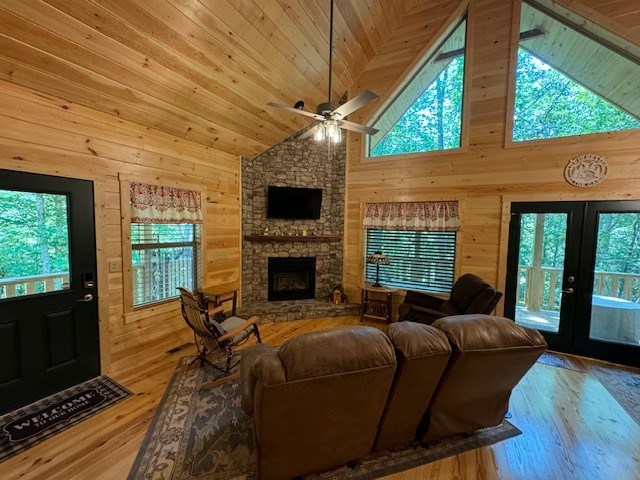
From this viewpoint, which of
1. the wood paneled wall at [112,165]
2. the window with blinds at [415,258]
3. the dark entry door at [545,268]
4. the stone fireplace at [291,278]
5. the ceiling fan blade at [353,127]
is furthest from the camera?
the stone fireplace at [291,278]

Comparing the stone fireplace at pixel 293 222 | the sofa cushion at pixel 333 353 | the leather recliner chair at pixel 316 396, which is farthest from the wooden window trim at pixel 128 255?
the sofa cushion at pixel 333 353

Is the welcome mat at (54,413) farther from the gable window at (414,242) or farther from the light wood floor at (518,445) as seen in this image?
the gable window at (414,242)

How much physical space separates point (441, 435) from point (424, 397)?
0.50 m

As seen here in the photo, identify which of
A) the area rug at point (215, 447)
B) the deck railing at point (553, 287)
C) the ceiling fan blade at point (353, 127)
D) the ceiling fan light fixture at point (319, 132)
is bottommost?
the area rug at point (215, 447)

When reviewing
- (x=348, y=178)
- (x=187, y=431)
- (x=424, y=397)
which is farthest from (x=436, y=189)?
(x=187, y=431)

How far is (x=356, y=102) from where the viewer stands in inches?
87.4

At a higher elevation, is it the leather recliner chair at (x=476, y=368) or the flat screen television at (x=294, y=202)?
the flat screen television at (x=294, y=202)

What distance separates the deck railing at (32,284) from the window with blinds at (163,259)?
2.20ft

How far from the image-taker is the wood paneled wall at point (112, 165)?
2273mm

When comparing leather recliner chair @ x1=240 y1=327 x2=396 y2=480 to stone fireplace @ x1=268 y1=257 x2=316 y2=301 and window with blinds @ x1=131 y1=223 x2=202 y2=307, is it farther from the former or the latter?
stone fireplace @ x1=268 y1=257 x2=316 y2=301

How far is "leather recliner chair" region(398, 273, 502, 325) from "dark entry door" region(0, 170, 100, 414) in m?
3.49

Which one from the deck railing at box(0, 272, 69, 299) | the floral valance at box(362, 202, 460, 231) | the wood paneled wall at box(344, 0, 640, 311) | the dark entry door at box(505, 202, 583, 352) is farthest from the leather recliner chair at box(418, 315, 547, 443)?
the deck railing at box(0, 272, 69, 299)

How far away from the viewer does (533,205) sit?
3.63 metres

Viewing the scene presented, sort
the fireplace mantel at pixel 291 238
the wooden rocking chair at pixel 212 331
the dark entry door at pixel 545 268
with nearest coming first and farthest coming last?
the wooden rocking chair at pixel 212 331, the dark entry door at pixel 545 268, the fireplace mantel at pixel 291 238
